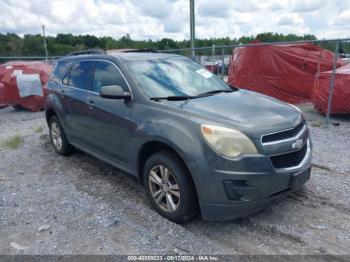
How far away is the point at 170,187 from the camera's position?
3.60 meters

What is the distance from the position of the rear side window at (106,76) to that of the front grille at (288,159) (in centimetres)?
194

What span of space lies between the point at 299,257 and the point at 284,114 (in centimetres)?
142

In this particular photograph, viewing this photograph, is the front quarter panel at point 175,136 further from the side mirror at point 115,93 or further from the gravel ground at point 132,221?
the gravel ground at point 132,221

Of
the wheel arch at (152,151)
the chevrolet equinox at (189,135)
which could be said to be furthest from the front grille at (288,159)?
the wheel arch at (152,151)

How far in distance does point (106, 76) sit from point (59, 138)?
201 cm

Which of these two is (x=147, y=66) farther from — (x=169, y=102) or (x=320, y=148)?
(x=320, y=148)

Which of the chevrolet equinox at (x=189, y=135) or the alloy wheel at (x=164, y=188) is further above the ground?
the chevrolet equinox at (x=189, y=135)

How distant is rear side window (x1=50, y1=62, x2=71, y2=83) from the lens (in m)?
5.76

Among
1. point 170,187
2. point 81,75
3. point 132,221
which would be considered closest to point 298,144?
point 170,187

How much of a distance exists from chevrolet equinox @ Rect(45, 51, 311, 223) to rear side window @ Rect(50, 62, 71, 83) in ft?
2.66

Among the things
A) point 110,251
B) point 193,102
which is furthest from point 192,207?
point 193,102

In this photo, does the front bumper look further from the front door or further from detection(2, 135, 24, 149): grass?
detection(2, 135, 24, 149): grass

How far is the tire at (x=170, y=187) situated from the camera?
3.40 meters

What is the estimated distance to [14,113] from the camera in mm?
11547
